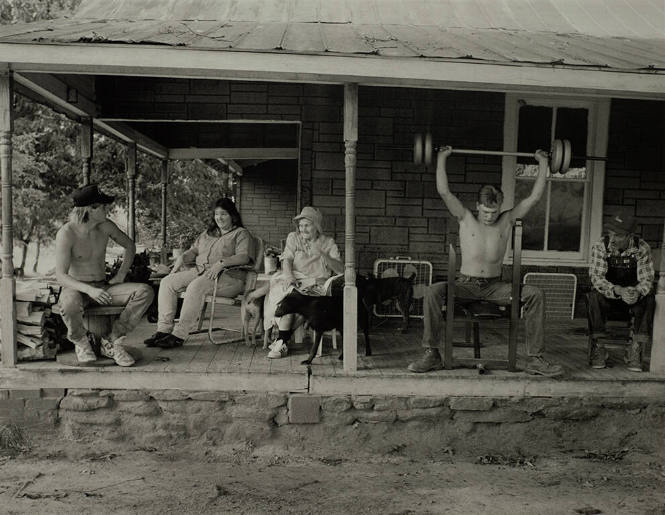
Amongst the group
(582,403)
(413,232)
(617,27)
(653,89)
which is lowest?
(582,403)

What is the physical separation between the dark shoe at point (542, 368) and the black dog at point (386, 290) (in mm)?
1418

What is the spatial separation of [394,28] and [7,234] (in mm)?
3877

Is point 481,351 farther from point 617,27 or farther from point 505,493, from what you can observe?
point 617,27

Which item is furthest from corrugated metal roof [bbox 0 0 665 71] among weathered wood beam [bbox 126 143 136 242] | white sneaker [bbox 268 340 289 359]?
weathered wood beam [bbox 126 143 136 242]

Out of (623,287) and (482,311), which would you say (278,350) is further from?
(623,287)

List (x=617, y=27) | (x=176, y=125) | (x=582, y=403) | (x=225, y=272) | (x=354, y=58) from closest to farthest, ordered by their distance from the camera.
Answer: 1. (x=354, y=58)
2. (x=582, y=403)
3. (x=225, y=272)
4. (x=617, y=27)
5. (x=176, y=125)

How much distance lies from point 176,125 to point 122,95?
2.17m

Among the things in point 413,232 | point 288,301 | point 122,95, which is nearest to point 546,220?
point 413,232

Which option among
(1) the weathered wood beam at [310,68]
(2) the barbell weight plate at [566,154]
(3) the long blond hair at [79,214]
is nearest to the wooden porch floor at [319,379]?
(3) the long blond hair at [79,214]

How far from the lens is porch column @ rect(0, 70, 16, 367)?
14.7ft

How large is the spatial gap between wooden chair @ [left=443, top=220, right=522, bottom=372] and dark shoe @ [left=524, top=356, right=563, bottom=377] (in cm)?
12

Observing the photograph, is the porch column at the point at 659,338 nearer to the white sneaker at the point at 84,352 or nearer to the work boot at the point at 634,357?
the work boot at the point at 634,357

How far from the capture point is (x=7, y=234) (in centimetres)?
454

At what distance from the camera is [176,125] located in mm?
9352
